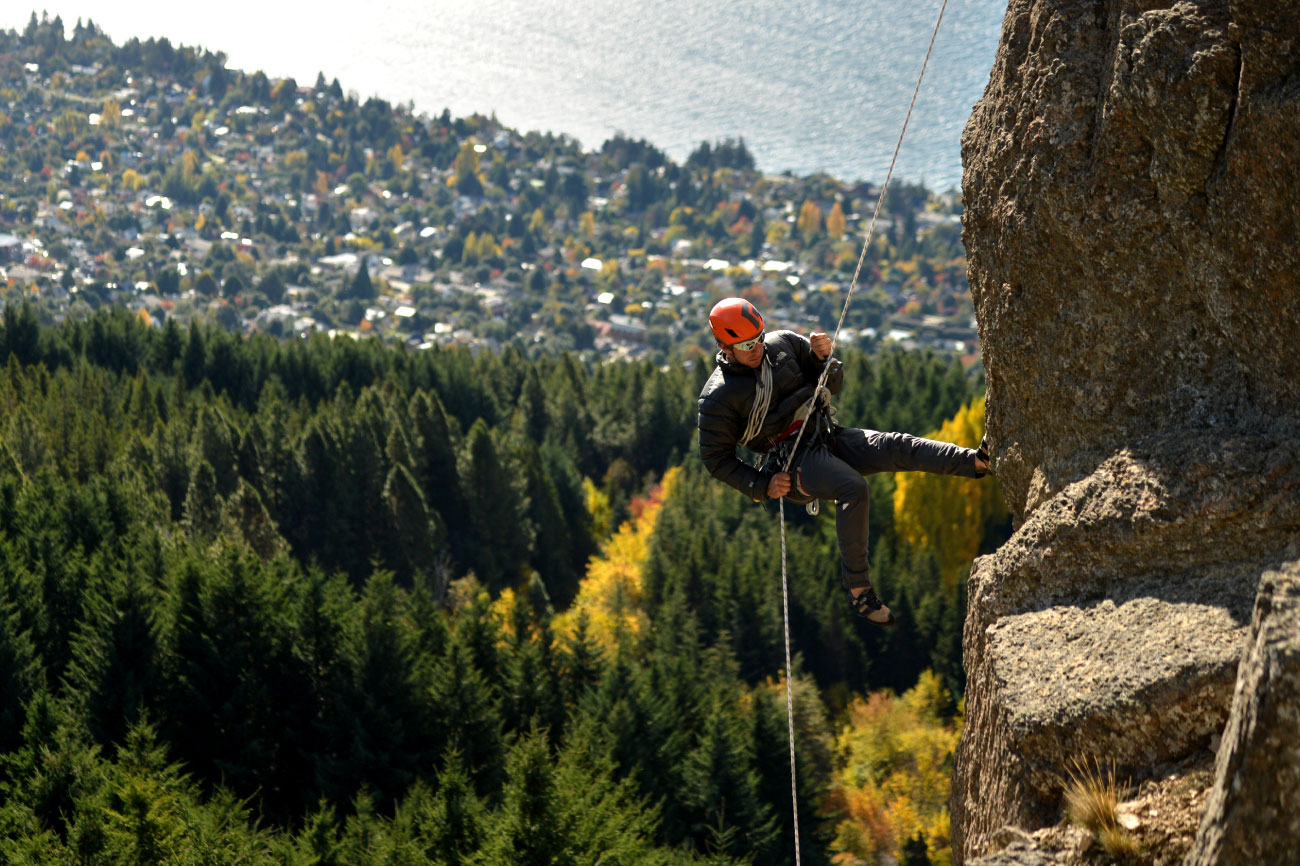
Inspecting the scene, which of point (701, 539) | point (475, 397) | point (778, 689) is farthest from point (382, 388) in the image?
point (778, 689)

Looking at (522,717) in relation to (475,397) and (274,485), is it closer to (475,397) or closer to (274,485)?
(274,485)

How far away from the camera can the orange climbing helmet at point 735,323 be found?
1023 centimetres

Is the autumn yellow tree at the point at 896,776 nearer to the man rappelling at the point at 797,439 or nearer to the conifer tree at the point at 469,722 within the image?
the conifer tree at the point at 469,722

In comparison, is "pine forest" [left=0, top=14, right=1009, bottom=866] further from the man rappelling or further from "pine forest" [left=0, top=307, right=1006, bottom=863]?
the man rappelling

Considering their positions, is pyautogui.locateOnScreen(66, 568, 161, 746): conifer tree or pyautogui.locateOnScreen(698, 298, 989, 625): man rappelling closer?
pyautogui.locateOnScreen(698, 298, 989, 625): man rappelling

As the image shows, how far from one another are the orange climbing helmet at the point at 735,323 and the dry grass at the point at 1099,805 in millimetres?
4269

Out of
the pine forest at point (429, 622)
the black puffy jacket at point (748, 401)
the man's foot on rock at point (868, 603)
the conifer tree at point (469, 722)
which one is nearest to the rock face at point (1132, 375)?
the man's foot on rock at point (868, 603)

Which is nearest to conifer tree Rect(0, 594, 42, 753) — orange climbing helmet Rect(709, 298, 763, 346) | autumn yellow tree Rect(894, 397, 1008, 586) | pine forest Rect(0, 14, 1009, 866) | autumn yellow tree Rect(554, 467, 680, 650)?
pine forest Rect(0, 14, 1009, 866)

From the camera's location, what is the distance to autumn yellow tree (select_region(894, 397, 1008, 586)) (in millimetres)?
72812

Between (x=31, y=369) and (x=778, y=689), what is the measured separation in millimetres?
62108

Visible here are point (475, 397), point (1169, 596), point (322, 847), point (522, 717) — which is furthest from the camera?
point (475, 397)

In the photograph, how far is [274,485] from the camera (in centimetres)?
7038

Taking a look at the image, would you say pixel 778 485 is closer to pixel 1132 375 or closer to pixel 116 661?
pixel 1132 375

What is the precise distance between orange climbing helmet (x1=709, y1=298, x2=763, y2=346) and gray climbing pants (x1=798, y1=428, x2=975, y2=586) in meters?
1.12
